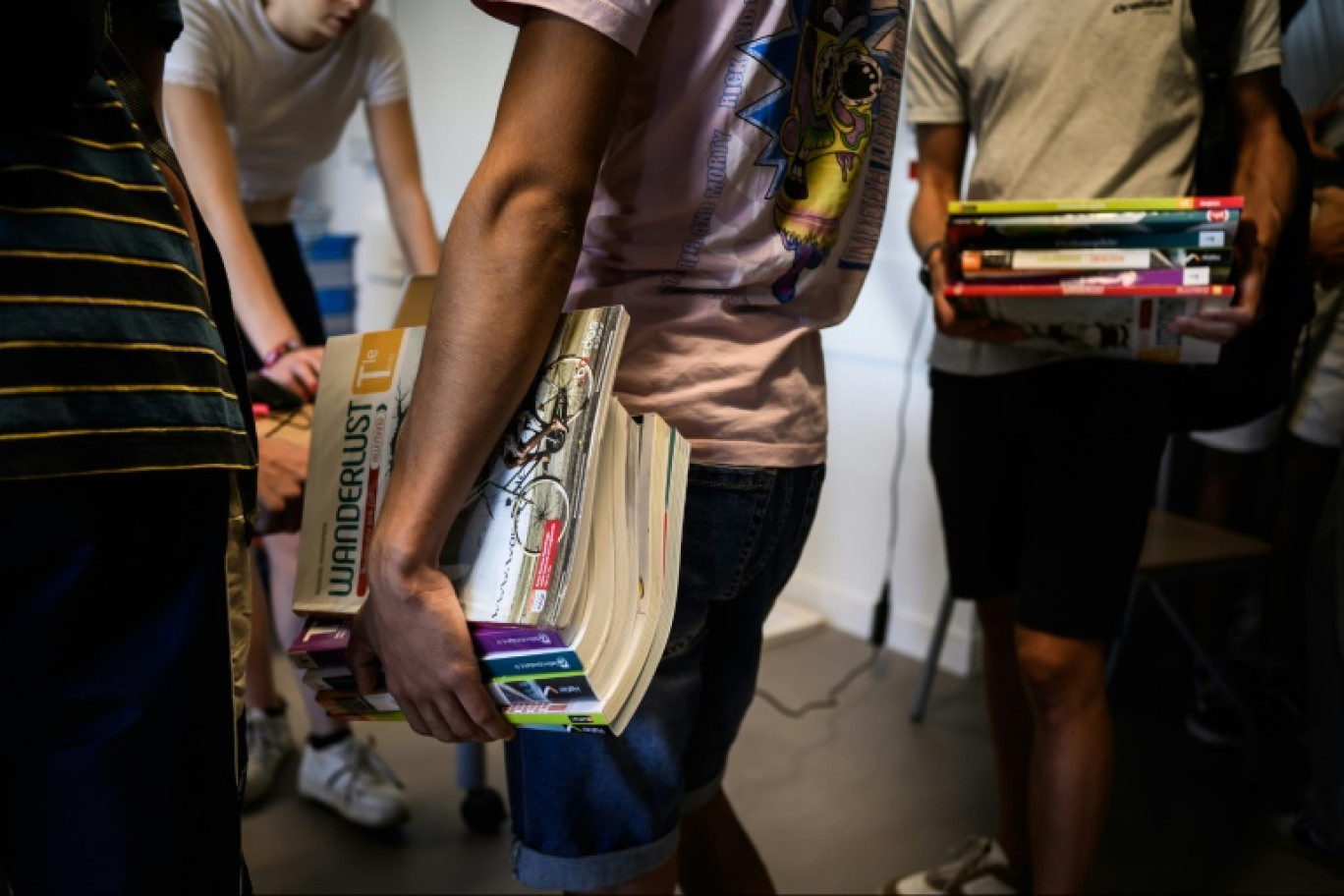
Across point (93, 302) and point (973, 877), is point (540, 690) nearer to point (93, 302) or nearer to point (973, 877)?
point (93, 302)

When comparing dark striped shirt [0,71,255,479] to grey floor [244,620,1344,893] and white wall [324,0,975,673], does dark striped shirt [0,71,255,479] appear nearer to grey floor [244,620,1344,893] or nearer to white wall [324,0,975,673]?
grey floor [244,620,1344,893]

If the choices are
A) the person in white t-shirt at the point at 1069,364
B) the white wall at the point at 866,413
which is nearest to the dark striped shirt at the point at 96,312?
the person in white t-shirt at the point at 1069,364

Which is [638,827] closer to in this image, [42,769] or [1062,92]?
[42,769]

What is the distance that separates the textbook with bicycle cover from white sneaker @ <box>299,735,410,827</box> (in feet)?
3.60

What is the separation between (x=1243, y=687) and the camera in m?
2.28

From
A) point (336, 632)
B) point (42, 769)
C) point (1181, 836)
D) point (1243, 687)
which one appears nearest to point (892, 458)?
point (1243, 687)

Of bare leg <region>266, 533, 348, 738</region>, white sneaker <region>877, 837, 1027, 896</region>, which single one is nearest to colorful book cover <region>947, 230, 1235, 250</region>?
white sneaker <region>877, 837, 1027, 896</region>

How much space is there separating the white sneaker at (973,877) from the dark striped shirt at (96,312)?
1340mm

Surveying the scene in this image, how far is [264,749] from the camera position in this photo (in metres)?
1.96

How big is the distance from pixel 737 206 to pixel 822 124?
111 millimetres

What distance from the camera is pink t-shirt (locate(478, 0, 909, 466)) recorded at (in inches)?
30.2

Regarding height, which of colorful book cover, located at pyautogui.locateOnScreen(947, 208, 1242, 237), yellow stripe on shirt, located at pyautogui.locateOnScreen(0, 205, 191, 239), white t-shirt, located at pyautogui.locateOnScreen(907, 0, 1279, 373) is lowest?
colorful book cover, located at pyautogui.locateOnScreen(947, 208, 1242, 237)

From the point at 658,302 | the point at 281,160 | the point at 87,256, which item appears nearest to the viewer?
the point at 87,256

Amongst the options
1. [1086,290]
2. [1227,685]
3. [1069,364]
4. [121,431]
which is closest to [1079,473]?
[1069,364]
